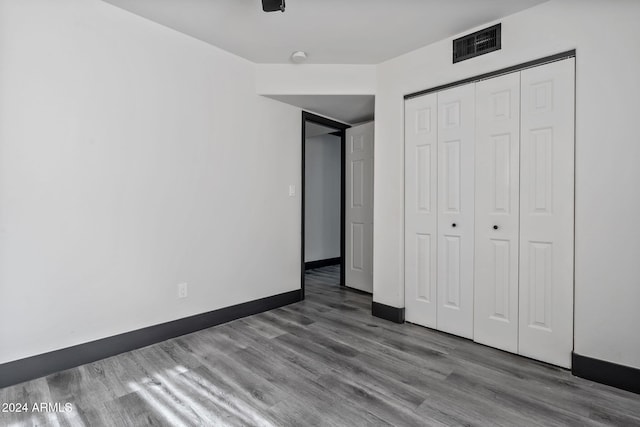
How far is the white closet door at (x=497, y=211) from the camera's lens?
2414 mm

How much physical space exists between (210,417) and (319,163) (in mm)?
4600

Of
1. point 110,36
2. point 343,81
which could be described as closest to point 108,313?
point 110,36

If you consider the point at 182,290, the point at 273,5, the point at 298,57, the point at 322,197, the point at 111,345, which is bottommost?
the point at 111,345

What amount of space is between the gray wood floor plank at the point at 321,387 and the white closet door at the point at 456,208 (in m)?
A: 0.25

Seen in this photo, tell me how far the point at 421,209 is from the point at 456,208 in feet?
1.10

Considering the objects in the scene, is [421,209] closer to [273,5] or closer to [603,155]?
[603,155]

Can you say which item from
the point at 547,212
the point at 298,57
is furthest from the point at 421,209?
the point at 298,57

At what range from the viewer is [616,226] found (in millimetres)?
1971

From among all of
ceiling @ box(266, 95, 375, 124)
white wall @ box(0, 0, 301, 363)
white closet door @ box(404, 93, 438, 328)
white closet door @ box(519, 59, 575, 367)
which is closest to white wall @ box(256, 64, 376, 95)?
ceiling @ box(266, 95, 375, 124)

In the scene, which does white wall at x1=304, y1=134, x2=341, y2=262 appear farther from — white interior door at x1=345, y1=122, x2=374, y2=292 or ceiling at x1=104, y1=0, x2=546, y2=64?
ceiling at x1=104, y1=0, x2=546, y2=64

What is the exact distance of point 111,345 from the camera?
2.33 m

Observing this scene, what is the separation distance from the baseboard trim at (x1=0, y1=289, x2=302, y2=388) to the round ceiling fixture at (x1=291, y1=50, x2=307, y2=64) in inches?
98.1

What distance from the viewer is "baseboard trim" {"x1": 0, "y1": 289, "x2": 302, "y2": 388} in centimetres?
197

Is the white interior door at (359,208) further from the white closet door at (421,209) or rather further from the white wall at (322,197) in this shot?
the white wall at (322,197)
